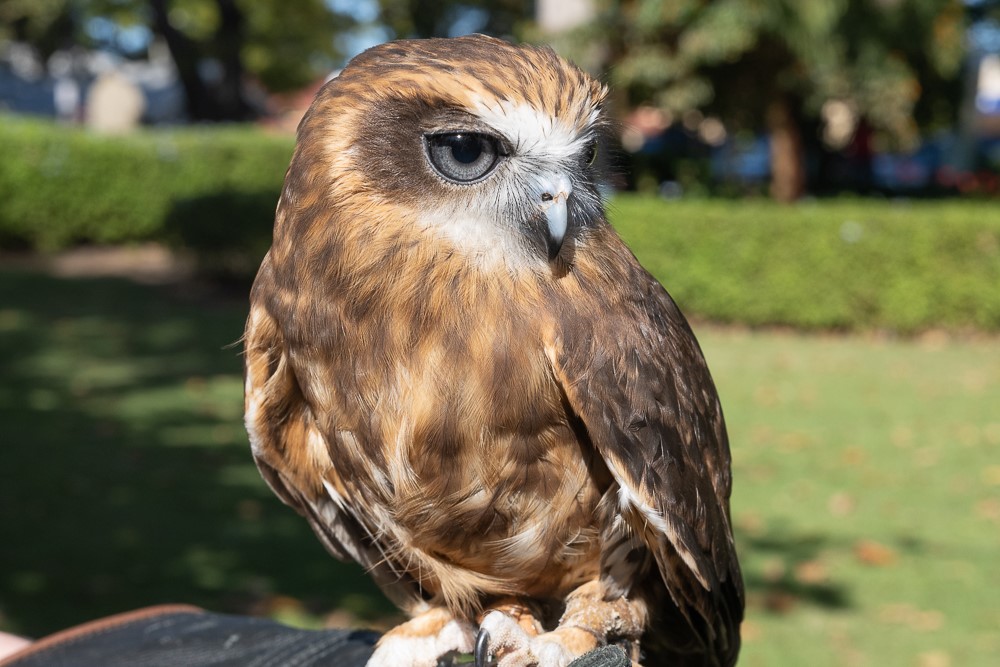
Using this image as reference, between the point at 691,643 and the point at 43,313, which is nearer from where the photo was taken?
the point at 691,643

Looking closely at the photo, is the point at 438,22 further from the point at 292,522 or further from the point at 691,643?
the point at 691,643

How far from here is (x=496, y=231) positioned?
7.60 ft

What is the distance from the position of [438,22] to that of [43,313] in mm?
25158

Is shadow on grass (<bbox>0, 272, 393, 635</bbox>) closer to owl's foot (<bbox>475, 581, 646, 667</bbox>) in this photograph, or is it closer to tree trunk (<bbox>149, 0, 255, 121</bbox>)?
owl's foot (<bbox>475, 581, 646, 667</bbox>)

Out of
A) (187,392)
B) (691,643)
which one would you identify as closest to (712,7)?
(187,392)

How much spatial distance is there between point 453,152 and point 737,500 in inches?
228

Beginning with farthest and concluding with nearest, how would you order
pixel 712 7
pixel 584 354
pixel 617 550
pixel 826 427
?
pixel 712 7, pixel 826 427, pixel 617 550, pixel 584 354

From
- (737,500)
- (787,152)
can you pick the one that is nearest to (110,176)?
(787,152)

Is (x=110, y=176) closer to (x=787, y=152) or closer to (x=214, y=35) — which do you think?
(x=214, y=35)

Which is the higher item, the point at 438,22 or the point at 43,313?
the point at 438,22

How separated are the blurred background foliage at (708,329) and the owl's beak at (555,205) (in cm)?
44

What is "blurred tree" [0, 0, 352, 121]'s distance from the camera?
24250 millimetres

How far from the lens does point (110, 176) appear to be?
18156 mm

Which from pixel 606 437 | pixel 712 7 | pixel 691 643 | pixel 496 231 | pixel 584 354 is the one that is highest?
pixel 712 7
